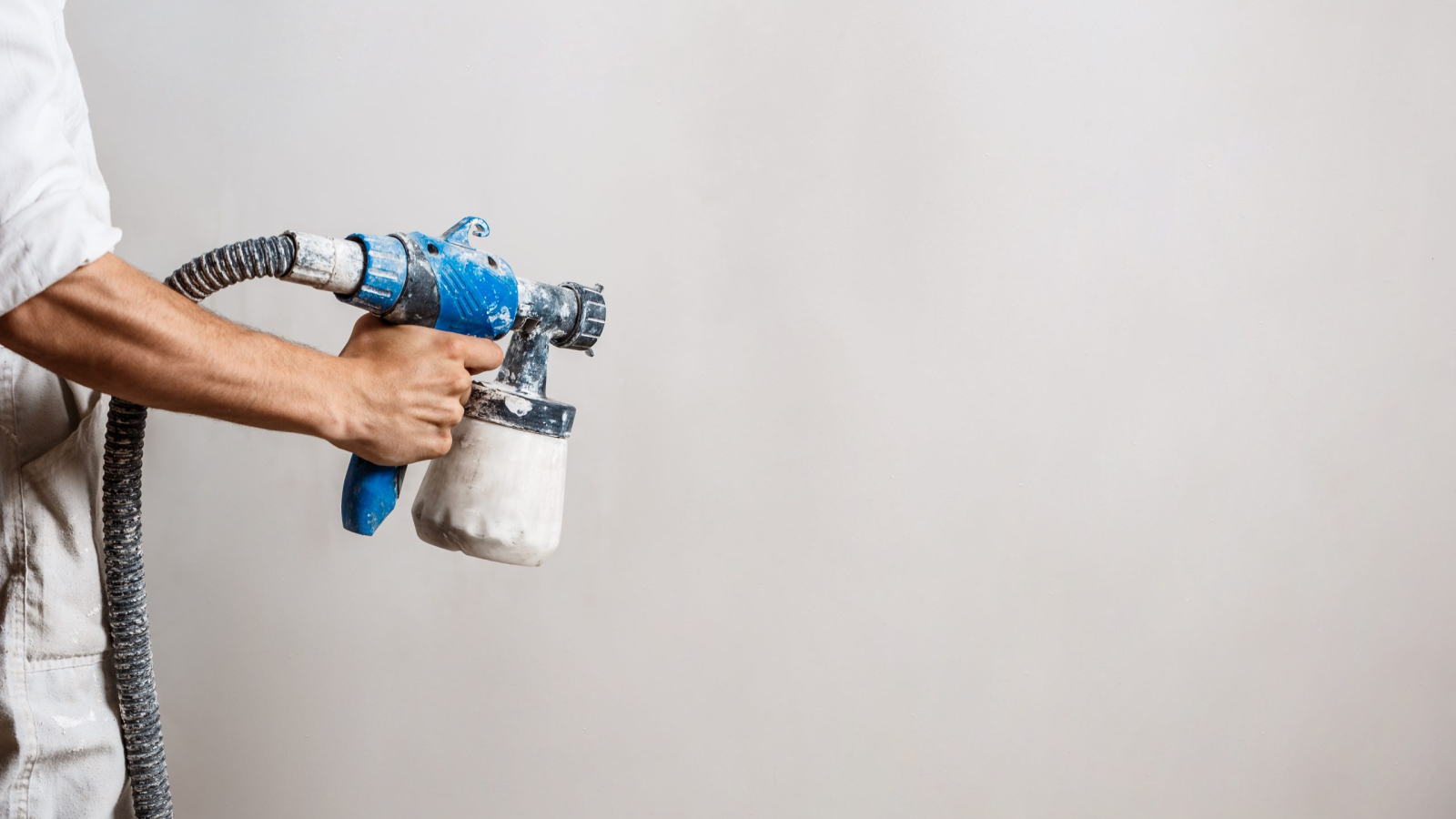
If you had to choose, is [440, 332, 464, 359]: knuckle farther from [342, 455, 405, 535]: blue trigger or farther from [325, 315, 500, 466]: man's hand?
[342, 455, 405, 535]: blue trigger

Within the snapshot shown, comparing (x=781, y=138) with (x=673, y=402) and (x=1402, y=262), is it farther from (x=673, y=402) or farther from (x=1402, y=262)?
(x=1402, y=262)

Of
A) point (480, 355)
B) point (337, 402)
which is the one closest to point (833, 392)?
point (480, 355)

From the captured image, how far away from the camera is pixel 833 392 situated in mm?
1240

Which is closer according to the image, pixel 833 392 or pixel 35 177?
pixel 35 177

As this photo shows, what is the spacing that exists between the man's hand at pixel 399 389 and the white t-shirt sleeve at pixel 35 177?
0.18 m

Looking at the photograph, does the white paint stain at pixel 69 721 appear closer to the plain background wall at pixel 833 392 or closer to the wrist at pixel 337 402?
the wrist at pixel 337 402

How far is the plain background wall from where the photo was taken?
1.19m

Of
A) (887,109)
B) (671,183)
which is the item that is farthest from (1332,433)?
(671,183)

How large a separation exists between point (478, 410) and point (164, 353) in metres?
0.22

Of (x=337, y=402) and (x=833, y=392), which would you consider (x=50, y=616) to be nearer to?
(x=337, y=402)

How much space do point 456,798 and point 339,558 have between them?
1.21 feet

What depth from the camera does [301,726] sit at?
4.05ft

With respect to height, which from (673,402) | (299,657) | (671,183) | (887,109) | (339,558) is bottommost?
(299,657)

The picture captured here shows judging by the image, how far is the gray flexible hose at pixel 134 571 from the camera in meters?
0.62
